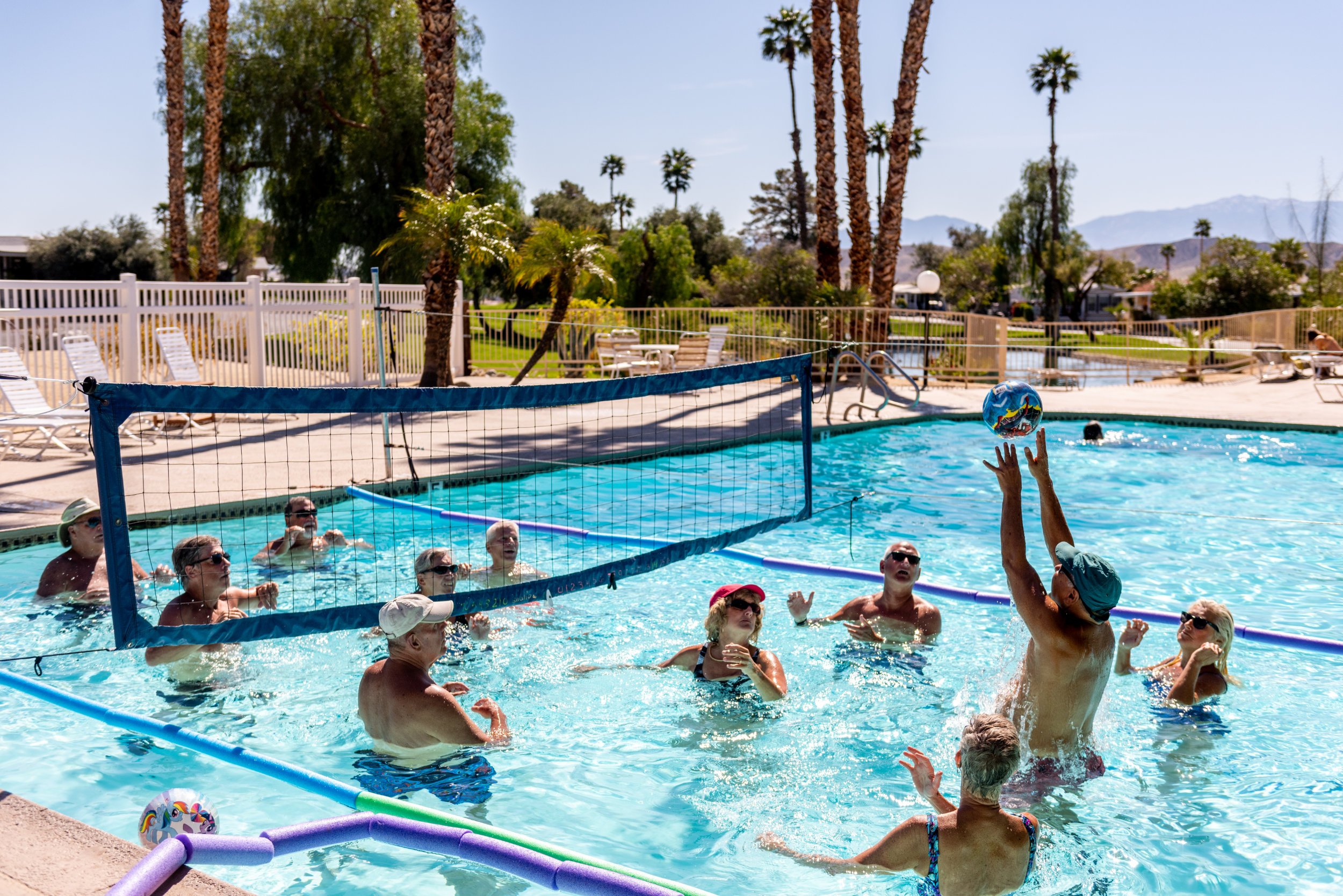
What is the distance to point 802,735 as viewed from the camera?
5.83m

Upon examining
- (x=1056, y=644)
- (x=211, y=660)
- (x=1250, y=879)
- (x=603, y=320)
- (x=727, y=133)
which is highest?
(x=727, y=133)

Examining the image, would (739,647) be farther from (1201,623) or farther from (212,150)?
(212,150)

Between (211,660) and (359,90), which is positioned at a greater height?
(359,90)

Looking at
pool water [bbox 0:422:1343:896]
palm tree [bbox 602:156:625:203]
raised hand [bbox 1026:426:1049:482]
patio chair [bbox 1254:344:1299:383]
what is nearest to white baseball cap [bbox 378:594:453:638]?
pool water [bbox 0:422:1343:896]

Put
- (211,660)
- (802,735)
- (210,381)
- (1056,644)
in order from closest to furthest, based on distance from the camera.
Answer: (1056,644) < (802,735) < (211,660) < (210,381)

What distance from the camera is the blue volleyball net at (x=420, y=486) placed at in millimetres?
5141

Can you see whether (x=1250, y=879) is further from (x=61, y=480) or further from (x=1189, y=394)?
(x=1189, y=394)

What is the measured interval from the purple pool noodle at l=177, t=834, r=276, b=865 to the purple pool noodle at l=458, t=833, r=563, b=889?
646 mm

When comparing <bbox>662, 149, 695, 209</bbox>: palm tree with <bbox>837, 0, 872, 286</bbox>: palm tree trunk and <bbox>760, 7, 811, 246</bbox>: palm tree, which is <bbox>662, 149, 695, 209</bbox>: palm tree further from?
<bbox>837, 0, 872, 286</bbox>: palm tree trunk

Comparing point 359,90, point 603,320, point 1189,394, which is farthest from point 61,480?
point 359,90

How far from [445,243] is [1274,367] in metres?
19.1

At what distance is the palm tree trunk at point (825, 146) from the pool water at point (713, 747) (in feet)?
48.3

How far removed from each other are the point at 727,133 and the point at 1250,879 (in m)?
110

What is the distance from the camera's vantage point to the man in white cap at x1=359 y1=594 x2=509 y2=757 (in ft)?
15.2
